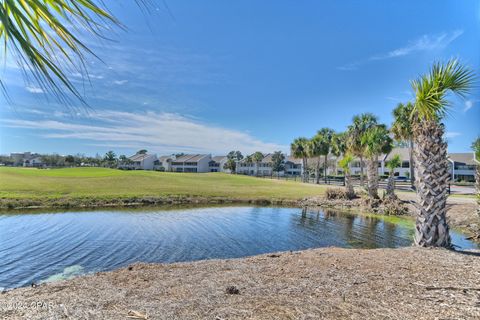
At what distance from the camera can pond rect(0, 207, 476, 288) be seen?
10.5 m

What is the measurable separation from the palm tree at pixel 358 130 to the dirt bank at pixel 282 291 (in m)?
22.2

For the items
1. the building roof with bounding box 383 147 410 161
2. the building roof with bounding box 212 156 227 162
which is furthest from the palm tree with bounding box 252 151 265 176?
the building roof with bounding box 383 147 410 161

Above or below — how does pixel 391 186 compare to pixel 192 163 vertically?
below

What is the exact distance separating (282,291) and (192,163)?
10453cm

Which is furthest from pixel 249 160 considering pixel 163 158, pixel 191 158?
pixel 163 158

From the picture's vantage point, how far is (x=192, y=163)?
356 feet

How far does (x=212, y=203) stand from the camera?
28.2 metres

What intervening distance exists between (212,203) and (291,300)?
928 inches

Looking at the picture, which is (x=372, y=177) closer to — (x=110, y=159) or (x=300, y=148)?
(x=300, y=148)

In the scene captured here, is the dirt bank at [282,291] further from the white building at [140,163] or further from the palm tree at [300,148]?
the white building at [140,163]

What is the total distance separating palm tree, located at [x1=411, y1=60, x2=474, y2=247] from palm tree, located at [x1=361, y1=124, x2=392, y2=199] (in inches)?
704

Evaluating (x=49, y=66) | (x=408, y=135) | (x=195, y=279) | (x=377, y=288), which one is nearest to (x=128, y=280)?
(x=195, y=279)

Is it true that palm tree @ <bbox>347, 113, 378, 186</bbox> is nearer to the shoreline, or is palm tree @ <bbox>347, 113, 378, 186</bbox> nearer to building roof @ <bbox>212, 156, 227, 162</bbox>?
the shoreline

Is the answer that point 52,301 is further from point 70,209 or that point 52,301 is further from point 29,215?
point 70,209
